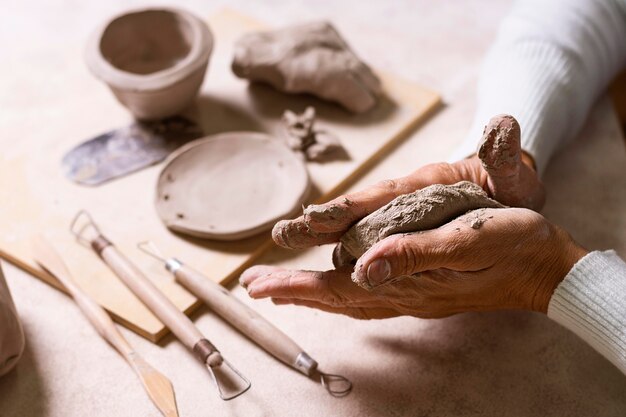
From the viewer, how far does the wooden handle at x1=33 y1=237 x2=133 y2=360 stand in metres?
1.37

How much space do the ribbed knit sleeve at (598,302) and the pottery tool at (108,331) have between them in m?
0.77

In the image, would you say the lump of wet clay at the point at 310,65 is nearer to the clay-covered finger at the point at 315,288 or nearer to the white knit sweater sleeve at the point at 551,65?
the white knit sweater sleeve at the point at 551,65

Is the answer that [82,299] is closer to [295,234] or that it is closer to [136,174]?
[136,174]

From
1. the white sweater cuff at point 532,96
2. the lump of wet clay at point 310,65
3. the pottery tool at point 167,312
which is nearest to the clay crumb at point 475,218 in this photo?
the white sweater cuff at point 532,96

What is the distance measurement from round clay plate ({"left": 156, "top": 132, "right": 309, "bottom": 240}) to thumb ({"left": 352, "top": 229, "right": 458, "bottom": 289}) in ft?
1.73

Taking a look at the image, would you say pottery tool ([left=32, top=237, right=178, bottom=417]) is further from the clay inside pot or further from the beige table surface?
the clay inside pot

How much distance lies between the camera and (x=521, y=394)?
1.29 meters

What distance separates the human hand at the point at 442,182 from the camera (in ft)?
3.77

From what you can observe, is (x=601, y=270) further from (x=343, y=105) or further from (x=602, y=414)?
(x=343, y=105)

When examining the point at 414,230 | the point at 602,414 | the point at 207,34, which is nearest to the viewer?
the point at 414,230

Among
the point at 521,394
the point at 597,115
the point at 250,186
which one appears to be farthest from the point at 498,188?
the point at 597,115

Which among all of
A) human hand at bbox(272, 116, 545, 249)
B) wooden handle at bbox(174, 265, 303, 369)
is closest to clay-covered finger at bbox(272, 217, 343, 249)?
human hand at bbox(272, 116, 545, 249)

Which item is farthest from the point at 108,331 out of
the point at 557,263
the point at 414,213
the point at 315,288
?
the point at 557,263

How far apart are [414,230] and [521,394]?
42cm
